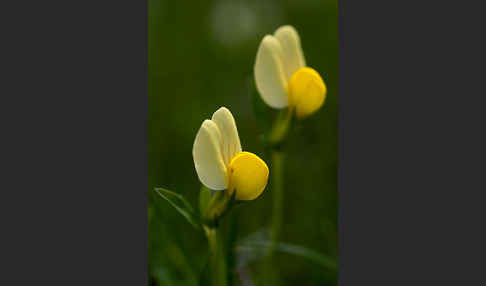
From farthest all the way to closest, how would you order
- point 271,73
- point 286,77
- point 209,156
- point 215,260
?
point 286,77
point 271,73
point 215,260
point 209,156

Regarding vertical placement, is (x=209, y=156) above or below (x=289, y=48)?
below

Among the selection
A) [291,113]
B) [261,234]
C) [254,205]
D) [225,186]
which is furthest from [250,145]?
[225,186]

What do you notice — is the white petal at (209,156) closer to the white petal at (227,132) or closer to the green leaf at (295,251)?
the white petal at (227,132)

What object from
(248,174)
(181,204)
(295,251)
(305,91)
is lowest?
(295,251)

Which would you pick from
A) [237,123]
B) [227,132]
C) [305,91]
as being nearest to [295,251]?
[305,91]

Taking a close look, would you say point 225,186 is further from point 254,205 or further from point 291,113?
point 254,205

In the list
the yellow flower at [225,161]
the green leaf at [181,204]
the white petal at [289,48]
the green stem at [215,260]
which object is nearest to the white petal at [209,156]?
the yellow flower at [225,161]

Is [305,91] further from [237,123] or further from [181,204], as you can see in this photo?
[237,123]
